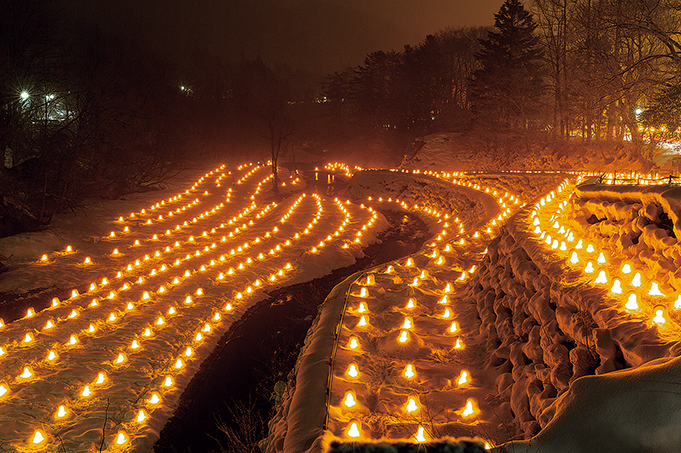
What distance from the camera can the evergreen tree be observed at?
25.0m

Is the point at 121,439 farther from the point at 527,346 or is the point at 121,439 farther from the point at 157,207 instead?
the point at 157,207

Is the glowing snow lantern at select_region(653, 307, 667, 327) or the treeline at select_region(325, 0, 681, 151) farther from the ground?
the treeline at select_region(325, 0, 681, 151)

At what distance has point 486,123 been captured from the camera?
26.7 metres

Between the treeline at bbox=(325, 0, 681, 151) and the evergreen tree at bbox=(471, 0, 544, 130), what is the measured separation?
6 centimetres

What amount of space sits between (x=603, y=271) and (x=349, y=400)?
3.11m

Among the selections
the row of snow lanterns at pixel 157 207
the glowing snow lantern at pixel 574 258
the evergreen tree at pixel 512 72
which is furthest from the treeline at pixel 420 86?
the glowing snow lantern at pixel 574 258

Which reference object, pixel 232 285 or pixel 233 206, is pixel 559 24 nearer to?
pixel 233 206

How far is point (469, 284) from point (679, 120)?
988cm

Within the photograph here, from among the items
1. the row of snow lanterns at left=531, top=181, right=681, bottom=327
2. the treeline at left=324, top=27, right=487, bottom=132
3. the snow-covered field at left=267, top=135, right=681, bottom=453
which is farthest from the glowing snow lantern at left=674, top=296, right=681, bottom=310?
the treeline at left=324, top=27, right=487, bottom=132

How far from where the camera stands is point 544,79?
31.2 m

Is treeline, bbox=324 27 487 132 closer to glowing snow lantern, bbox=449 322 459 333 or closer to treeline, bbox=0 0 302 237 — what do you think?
treeline, bbox=0 0 302 237

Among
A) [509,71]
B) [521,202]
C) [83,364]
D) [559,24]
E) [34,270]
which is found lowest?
[83,364]

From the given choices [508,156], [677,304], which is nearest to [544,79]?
[508,156]

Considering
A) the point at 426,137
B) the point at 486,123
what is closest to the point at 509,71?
the point at 486,123
